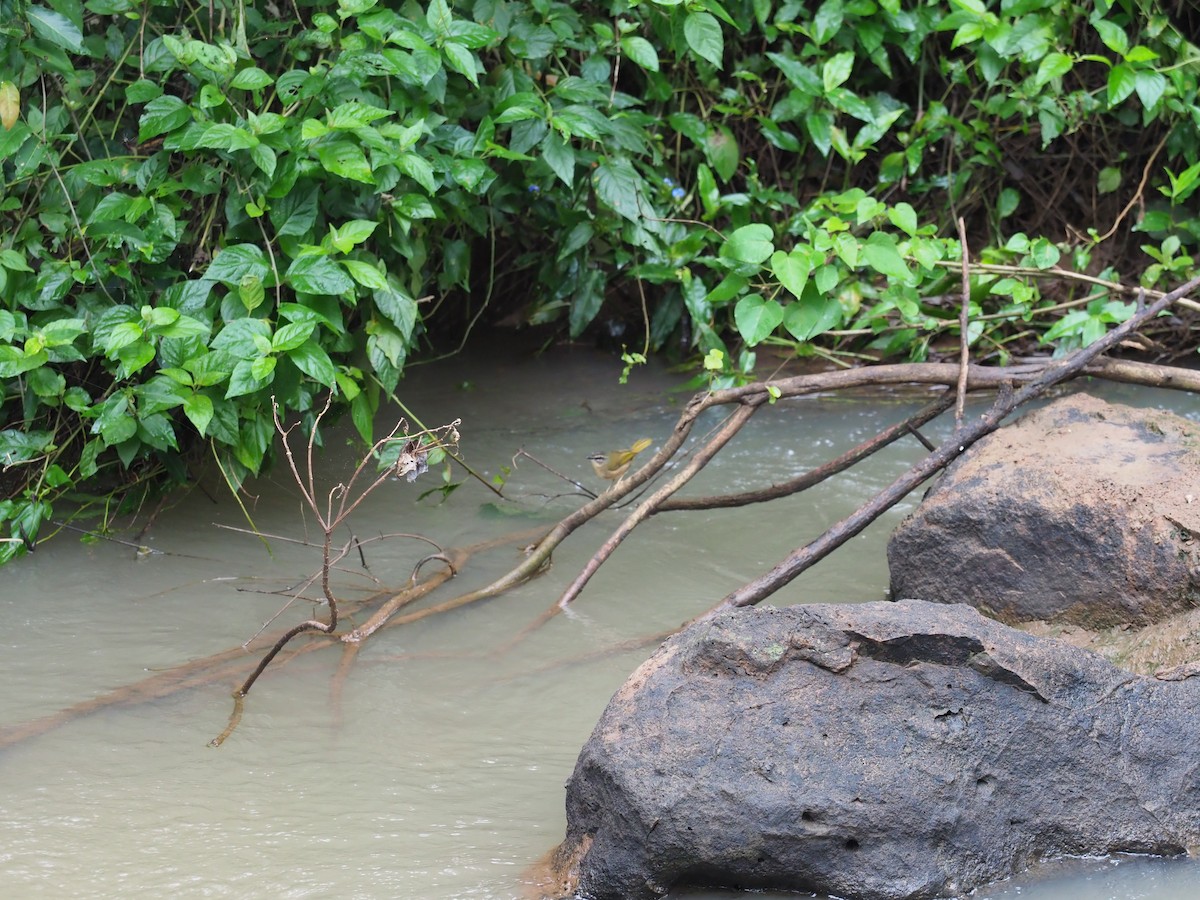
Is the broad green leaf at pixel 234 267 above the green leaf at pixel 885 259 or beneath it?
above

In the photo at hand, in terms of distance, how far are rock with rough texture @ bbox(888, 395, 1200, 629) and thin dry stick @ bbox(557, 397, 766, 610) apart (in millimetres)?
567

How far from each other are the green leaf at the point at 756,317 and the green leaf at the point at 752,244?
127 mm

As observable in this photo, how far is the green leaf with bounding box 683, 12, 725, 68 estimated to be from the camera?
3953 mm

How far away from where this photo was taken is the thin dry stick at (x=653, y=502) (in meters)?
3.27

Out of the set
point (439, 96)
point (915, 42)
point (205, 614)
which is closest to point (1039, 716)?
point (205, 614)

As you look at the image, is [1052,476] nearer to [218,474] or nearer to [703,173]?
[703,173]

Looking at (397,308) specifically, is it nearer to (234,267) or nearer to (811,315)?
(234,267)

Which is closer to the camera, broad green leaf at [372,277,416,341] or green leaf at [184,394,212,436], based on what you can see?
green leaf at [184,394,212,436]

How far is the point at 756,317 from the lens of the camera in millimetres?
3686

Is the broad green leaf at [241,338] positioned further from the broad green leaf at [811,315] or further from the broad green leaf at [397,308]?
the broad green leaf at [811,315]

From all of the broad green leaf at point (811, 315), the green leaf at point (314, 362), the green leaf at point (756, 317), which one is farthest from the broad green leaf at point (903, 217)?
the green leaf at point (314, 362)

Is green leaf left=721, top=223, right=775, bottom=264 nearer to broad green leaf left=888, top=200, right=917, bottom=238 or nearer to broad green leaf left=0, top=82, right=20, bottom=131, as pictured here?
broad green leaf left=888, top=200, right=917, bottom=238

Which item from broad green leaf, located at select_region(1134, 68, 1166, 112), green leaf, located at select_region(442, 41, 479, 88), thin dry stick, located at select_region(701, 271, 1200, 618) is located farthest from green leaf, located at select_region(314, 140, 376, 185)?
broad green leaf, located at select_region(1134, 68, 1166, 112)

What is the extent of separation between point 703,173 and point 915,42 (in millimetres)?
1103
